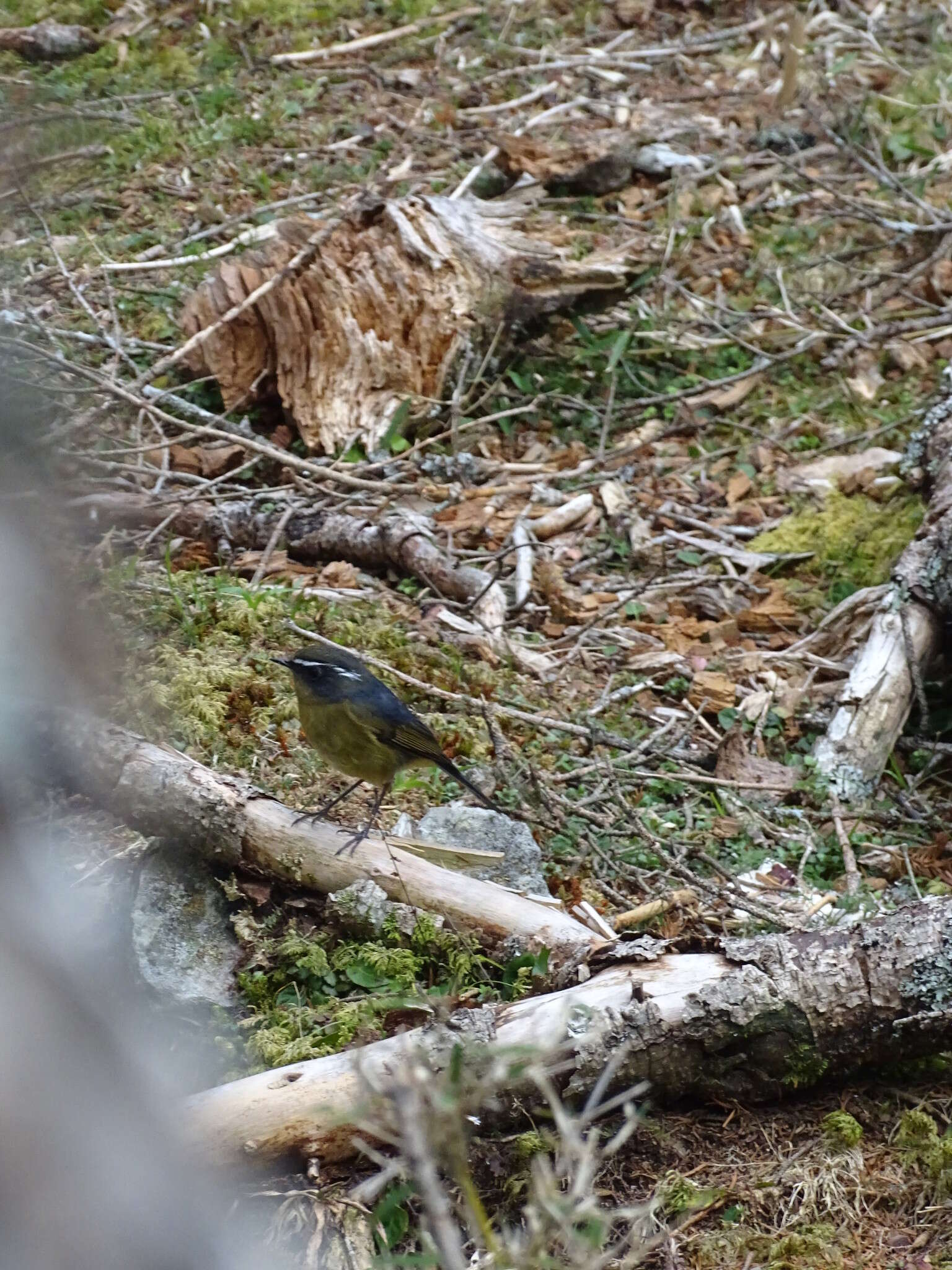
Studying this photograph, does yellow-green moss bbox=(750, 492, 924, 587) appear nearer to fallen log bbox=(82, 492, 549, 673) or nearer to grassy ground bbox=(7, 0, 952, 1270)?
grassy ground bbox=(7, 0, 952, 1270)

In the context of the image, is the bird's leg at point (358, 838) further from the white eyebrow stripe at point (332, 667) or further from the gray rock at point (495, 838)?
the white eyebrow stripe at point (332, 667)

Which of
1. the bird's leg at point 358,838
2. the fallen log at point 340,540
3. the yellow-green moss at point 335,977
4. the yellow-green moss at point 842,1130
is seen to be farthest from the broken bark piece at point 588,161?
the yellow-green moss at point 842,1130

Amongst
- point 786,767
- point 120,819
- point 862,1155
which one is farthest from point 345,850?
point 786,767

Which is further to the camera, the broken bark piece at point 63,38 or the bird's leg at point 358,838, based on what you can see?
the broken bark piece at point 63,38

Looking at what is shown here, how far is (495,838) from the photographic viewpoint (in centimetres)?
435

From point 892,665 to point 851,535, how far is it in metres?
1.46

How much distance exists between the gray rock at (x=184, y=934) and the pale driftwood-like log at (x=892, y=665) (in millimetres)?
2792

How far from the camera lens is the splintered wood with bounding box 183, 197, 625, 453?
23.2 ft

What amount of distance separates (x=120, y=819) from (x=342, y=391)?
4.65 metres

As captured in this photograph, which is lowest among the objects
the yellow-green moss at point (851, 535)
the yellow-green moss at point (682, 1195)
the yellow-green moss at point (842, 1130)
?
the yellow-green moss at point (851, 535)

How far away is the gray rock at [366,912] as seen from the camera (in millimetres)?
3697

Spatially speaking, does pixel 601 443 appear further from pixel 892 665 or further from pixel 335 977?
pixel 335 977

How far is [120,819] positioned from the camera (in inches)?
109

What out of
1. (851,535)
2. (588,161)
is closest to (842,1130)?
(851,535)
